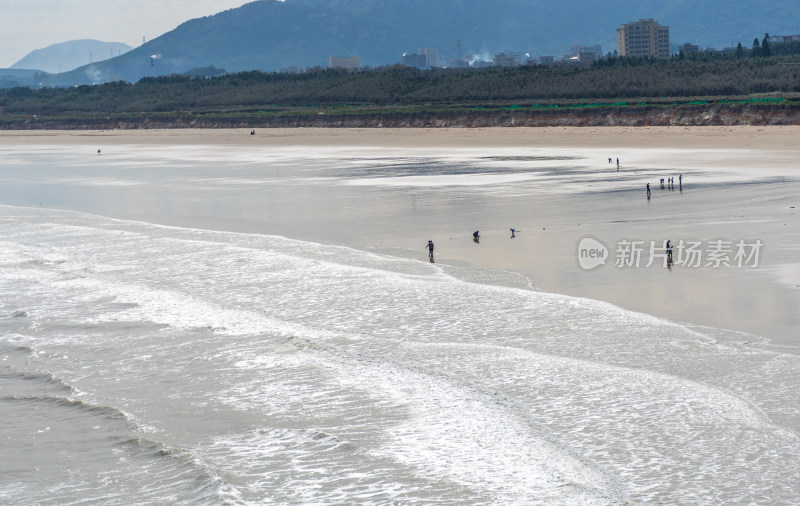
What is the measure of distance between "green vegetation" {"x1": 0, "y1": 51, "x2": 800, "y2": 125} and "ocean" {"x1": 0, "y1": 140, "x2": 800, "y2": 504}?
192ft

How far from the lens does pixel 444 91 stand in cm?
11288

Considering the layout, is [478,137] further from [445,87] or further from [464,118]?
[445,87]

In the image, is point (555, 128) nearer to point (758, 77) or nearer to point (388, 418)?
point (758, 77)

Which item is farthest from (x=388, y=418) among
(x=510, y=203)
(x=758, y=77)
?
(x=758, y=77)

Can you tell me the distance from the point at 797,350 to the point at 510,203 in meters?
19.5

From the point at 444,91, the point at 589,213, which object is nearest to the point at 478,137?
the point at 444,91

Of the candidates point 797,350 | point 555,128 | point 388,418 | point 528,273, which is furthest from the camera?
point 555,128

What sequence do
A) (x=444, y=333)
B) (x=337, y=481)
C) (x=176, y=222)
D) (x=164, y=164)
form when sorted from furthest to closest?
1. (x=164, y=164)
2. (x=176, y=222)
3. (x=444, y=333)
4. (x=337, y=481)

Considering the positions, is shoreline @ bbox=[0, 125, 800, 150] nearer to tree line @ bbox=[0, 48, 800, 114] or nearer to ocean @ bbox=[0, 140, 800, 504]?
tree line @ bbox=[0, 48, 800, 114]

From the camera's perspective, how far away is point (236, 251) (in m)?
25.1
